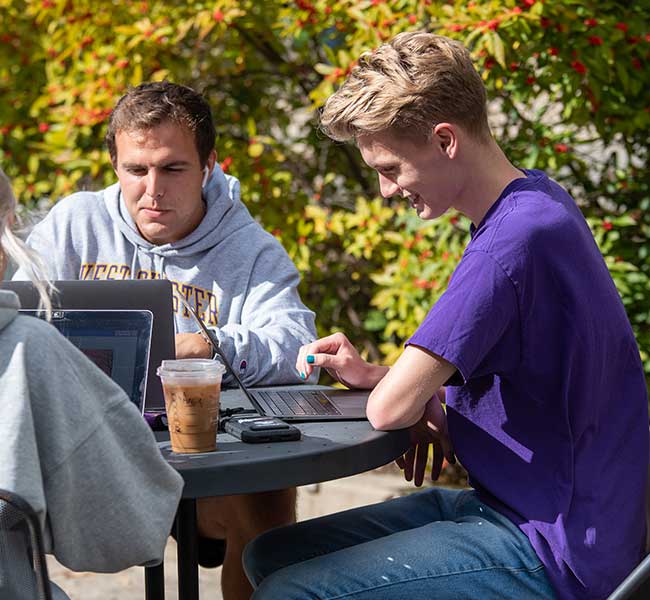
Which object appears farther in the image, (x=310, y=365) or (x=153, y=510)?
(x=310, y=365)

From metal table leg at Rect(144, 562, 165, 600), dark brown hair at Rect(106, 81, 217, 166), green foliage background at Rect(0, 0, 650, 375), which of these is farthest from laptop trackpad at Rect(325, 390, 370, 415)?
green foliage background at Rect(0, 0, 650, 375)

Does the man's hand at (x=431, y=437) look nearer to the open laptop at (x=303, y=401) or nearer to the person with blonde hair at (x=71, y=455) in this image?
the open laptop at (x=303, y=401)

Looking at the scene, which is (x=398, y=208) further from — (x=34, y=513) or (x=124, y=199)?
(x=34, y=513)

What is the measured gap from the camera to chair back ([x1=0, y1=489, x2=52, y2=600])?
1396 millimetres

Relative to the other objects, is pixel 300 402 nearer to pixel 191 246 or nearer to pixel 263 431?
pixel 263 431

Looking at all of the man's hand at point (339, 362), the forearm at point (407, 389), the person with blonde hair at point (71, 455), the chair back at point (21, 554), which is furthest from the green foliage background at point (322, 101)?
the chair back at point (21, 554)

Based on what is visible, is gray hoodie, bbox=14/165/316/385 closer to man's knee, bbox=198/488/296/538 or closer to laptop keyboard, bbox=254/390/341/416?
laptop keyboard, bbox=254/390/341/416

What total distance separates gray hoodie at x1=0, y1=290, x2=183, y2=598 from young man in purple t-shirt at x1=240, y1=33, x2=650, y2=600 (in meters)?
0.46

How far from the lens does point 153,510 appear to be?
1561 mm

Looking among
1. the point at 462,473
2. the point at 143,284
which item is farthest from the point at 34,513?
the point at 462,473

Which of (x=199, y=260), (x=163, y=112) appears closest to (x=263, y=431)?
(x=199, y=260)

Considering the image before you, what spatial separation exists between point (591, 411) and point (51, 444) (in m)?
0.99

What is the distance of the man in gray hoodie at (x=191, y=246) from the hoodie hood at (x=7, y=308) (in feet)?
3.71

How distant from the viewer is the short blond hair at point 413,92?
2.04 m
